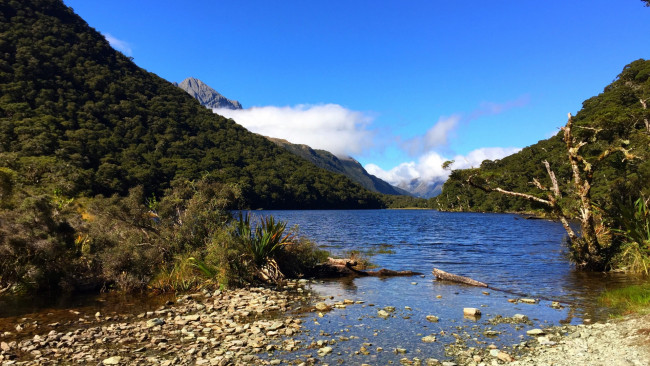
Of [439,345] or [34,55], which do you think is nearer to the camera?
[439,345]

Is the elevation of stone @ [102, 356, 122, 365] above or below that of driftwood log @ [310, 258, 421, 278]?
above

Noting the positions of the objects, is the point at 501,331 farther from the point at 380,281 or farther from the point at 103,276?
the point at 103,276

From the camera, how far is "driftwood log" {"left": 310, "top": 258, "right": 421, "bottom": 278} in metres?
18.4

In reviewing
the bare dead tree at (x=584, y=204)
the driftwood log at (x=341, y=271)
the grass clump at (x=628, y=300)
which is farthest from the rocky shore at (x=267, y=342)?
the bare dead tree at (x=584, y=204)

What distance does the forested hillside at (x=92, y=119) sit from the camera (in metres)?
60.8

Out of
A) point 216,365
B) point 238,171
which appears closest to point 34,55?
point 238,171

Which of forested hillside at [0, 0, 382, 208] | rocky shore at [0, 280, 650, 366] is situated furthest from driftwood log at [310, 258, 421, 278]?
forested hillside at [0, 0, 382, 208]

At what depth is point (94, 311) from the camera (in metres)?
11.6

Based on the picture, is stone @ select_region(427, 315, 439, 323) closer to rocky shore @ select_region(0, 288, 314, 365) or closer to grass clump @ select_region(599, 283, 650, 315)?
rocky shore @ select_region(0, 288, 314, 365)

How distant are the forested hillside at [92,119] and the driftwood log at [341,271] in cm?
2633

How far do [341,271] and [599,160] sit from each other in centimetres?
1461

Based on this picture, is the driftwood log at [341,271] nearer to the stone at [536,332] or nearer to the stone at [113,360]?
the stone at [536,332]

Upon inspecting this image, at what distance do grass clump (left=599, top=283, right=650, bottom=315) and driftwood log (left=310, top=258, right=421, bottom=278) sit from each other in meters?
8.58

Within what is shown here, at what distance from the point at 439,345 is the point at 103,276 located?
1312 centimetres
